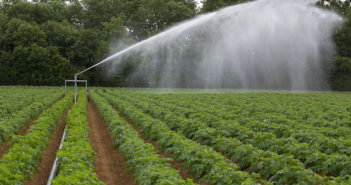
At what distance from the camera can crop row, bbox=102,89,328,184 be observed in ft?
20.8

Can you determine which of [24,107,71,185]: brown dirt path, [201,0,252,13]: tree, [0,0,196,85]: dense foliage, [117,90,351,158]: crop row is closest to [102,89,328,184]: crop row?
[117,90,351,158]: crop row

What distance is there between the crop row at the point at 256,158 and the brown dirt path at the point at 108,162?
105 inches

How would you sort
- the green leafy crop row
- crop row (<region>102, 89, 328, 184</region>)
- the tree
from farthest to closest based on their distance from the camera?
the tree → the green leafy crop row → crop row (<region>102, 89, 328, 184</region>)

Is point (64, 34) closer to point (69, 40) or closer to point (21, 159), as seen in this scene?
point (69, 40)

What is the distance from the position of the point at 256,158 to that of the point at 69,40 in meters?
55.7

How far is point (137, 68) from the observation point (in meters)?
55.6

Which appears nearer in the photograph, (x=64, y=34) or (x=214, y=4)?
(x=214, y=4)

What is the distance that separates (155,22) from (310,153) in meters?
56.7

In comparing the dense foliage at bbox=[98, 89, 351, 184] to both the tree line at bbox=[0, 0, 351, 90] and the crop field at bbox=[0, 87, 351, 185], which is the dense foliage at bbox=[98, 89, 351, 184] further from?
the tree line at bbox=[0, 0, 351, 90]

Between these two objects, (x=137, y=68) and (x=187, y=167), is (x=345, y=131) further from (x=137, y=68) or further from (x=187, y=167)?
(x=137, y=68)

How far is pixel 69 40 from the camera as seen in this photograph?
57.8m

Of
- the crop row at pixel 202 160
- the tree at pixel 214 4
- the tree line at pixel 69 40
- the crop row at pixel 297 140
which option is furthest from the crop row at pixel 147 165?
the tree at pixel 214 4

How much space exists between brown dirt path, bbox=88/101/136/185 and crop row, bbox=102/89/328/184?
2.66m

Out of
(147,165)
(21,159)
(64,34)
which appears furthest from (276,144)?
(64,34)
